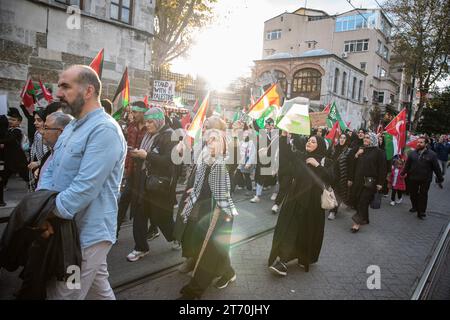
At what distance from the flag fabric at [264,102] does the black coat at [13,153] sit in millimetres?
4785

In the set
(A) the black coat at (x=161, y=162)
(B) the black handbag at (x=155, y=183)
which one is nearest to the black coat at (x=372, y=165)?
(A) the black coat at (x=161, y=162)

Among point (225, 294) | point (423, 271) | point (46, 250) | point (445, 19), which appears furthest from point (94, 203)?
point (445, 19)

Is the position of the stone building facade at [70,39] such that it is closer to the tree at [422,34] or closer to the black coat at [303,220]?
the black coat at [303,220]

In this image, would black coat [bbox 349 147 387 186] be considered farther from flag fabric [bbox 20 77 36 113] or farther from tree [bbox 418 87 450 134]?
tree [bbox 418 87 450 134]

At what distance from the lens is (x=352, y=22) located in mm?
41562

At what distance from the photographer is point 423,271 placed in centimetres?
488

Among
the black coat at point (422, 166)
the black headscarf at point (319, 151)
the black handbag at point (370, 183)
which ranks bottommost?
the black handbag at point (370, 183)

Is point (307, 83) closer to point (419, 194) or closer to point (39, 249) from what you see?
point (419, 194)

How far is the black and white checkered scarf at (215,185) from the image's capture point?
383 centimetres

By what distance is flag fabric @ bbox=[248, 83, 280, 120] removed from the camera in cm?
764

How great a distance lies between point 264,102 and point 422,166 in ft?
15.1

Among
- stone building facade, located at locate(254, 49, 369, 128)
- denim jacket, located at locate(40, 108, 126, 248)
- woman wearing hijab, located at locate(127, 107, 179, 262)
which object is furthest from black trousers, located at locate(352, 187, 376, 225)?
stone building facade, located at locate(254, 49, 369, 128)

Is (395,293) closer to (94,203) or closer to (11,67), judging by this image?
(94,203)

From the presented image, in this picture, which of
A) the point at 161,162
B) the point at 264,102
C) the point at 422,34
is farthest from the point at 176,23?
the point at 422,34
